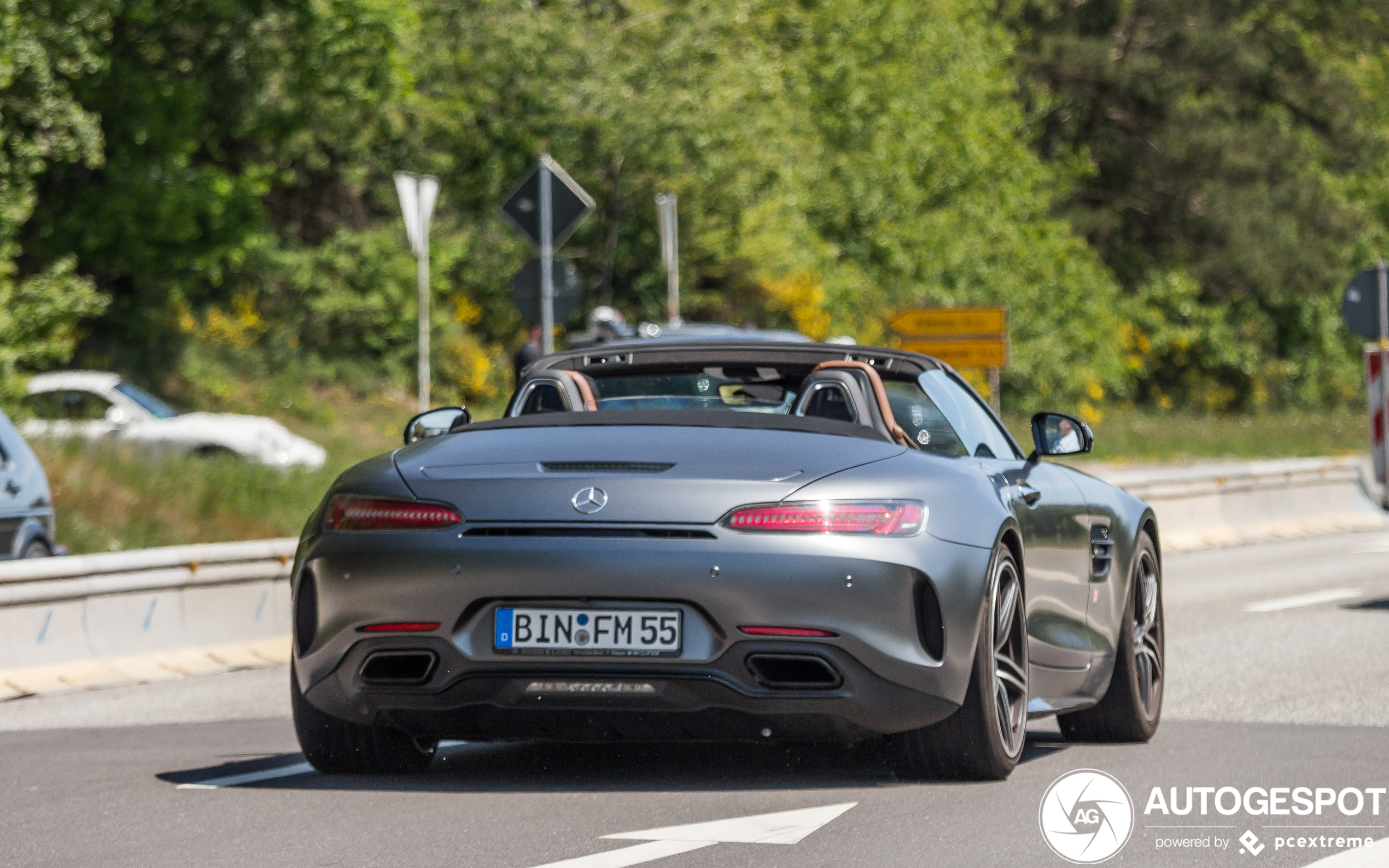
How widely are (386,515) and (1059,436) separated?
8.09ft

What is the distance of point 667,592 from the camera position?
584 centimetres

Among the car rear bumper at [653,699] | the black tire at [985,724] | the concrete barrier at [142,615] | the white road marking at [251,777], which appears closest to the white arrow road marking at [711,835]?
the car rear bumper at [653,699]

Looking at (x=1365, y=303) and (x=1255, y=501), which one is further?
(x=1255, y=501)

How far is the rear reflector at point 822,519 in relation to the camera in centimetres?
591

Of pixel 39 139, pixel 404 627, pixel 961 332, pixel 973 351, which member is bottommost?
pixel 973 351

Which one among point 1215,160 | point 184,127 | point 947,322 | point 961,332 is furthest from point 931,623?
point 1215,160

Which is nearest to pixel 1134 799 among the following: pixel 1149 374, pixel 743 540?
pixel 743 540

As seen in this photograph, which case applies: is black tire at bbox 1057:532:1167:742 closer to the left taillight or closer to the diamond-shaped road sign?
the left taillight

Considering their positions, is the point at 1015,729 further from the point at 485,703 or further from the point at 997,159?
the point at 997,159

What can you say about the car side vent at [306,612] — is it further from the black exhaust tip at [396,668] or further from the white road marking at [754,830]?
the white road marking at [754,830]

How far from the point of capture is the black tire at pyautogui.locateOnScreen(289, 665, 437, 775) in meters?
6.50

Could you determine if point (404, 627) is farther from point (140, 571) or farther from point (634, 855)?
point (140, 571)

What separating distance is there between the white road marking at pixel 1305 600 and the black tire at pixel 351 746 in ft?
29.6

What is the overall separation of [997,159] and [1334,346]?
18922mm
